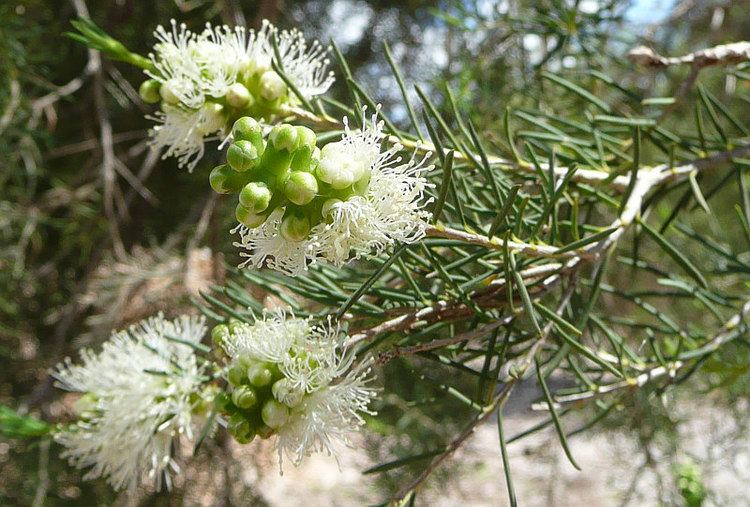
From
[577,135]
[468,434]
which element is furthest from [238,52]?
[577,135]

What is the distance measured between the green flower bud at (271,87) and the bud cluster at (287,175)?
0.30 feet

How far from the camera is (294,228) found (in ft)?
0.93

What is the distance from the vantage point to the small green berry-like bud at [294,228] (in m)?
0.28

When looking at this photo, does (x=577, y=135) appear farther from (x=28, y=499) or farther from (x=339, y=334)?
(x=28, y=499)

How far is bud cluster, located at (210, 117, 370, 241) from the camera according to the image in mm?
278

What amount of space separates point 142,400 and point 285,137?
23cm

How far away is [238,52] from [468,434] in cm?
25

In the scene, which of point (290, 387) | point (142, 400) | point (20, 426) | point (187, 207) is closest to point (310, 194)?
point (290, 387)

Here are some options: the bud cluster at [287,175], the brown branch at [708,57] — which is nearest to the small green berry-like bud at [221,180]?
the bud cluster at [287,175]

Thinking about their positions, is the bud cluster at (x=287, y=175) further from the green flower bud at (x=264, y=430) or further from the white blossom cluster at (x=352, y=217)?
the green flower bud at (x=264, y=430)

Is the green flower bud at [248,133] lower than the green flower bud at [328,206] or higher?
higher

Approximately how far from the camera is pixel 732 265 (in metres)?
0.54

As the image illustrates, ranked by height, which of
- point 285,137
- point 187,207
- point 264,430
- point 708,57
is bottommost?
point 264,430

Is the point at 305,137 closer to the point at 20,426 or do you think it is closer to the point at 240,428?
the point at 240,428
